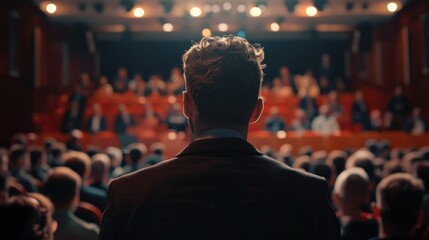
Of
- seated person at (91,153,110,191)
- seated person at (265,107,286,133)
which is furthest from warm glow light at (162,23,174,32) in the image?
seated person at (91,153,110,191)

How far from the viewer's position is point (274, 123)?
1188cm

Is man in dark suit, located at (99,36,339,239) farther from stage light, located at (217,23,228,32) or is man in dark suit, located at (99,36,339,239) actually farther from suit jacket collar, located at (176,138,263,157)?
stage light, located at (217,23,228,32)

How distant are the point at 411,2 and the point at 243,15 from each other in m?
4.09

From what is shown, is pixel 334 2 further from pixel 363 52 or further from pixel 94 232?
pixel 94 232

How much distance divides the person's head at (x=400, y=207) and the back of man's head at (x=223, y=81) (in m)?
1.10

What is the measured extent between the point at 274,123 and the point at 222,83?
1063 centimetres

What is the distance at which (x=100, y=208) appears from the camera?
12.0 feet

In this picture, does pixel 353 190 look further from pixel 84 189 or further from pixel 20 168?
pixel 20 168

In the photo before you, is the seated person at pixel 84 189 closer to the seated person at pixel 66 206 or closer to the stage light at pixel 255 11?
the seated person at pixel 66 206

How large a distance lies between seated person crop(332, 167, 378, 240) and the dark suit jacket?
146cm

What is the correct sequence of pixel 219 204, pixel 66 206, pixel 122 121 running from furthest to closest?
pixel 122 121, pixel 66 206, pixel 219 204

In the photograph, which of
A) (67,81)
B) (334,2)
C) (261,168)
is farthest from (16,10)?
(261,168)

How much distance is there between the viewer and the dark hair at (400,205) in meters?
2.19

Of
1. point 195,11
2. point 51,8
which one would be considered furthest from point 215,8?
point 51,8
